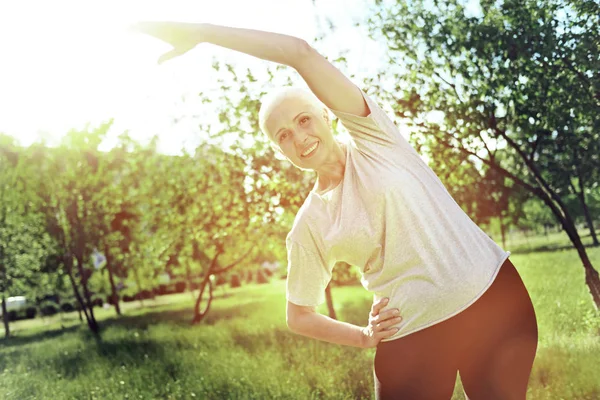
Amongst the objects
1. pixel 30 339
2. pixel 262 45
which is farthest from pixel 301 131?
pixel 30 339

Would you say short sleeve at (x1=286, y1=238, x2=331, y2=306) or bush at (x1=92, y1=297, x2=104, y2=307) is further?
bush at (x1=92, y1=297, x2=104, y2=307)

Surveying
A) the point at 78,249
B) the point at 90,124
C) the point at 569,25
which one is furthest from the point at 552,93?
the point at 78,249

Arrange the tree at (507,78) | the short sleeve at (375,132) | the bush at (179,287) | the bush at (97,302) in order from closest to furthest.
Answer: the short sleeve at (375,132) < the tree at (507,78) < the bush at (97,302) < the bush at (179,287)

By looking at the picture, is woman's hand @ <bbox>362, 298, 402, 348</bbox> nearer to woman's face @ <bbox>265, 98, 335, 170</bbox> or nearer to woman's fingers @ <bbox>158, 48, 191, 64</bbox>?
woman's face @ <bbox>265, 98, 335, 170</bbox>

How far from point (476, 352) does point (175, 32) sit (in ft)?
4.05

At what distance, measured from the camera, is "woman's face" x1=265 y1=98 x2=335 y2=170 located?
1.91 m

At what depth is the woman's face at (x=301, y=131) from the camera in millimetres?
1911

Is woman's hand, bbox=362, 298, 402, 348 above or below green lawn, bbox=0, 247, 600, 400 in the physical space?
above

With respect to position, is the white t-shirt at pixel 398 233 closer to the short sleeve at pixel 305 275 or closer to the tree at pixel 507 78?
the short sleeve at pixel 305 275

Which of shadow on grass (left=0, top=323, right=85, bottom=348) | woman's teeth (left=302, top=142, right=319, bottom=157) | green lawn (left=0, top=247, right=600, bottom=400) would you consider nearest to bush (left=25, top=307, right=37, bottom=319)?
shadow on grass (left=0, top=323, right=85, bottom=348)

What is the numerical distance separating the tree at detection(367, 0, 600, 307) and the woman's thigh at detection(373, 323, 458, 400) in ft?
13.8

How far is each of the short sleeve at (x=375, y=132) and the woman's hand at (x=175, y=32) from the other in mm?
475

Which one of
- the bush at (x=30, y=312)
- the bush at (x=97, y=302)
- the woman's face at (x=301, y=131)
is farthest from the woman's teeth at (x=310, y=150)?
the bush at (x=30, y=312)

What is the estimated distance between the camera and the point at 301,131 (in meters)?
1.92
